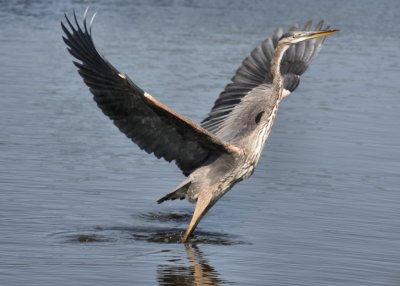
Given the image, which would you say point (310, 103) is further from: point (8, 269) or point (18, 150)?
point (8, 269)

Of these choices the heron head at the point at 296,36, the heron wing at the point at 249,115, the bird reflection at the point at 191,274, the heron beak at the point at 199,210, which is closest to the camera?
the bird reflection at the point at 191,274

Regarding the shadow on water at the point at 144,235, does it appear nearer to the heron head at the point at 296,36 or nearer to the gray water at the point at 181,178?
the gray water at the point at 181,178

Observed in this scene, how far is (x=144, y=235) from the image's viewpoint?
8789 millimetres

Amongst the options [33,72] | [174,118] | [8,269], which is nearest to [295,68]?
[174,118]

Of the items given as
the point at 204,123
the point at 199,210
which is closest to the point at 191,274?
the point at 199,210

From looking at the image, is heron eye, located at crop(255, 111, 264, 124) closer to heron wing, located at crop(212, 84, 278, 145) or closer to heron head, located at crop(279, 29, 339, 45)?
heron wing, located at crop(212, 84, 278, 145)

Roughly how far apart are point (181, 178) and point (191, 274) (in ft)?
9.78

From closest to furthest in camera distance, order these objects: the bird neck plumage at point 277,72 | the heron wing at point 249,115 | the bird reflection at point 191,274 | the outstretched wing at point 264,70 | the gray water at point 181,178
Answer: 1. the bird reflection at point 191,274
2. the gray water at point 181,178
3. the heron wing at point 249,115
4. the bird neck plumage at point 277,72
5. the outstretched wing at point 264,70

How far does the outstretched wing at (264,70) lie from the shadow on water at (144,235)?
1.32 metres

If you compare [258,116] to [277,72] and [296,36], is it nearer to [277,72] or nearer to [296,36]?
[277,72]

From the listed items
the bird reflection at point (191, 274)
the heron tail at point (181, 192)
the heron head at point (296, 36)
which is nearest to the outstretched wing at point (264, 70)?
the heron head at point (296, 36)

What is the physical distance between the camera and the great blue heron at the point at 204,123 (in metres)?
7.98

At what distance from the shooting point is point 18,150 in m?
11.0

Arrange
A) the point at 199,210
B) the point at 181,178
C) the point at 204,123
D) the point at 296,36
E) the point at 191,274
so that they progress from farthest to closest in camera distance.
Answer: the point at 181,178, the point at 204,123, the point at 296,36, the point at 199,210, the point at 191,274
